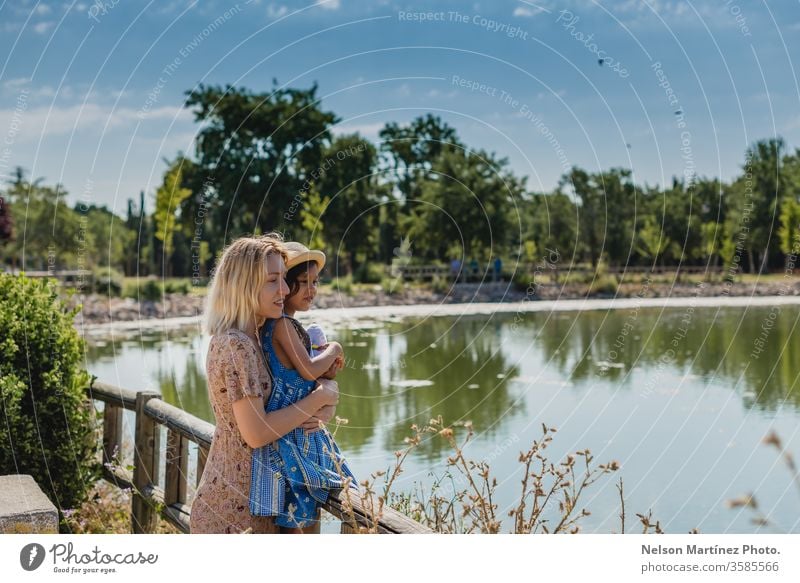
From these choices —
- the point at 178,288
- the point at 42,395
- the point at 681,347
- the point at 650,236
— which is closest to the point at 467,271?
the point at 650,236

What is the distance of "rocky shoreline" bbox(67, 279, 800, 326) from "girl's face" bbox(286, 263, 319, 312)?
1648 cm

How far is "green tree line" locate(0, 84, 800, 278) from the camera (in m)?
21.7

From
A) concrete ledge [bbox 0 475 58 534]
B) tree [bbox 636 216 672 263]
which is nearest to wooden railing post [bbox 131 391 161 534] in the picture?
concrete ledge [bbox 0 475 58 534]

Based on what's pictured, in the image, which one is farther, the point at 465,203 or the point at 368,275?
the point at 368,275

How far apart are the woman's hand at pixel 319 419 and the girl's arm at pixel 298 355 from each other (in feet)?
0.31

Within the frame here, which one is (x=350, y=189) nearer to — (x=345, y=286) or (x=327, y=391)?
(x=345, y=286)

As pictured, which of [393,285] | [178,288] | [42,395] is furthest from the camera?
[393,285]

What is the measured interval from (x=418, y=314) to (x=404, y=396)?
35.8ft

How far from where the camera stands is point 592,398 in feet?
33.3

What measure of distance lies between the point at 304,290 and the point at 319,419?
0.34 m

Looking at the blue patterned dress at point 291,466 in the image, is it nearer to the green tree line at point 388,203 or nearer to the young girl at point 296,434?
the young girl at point 296,434

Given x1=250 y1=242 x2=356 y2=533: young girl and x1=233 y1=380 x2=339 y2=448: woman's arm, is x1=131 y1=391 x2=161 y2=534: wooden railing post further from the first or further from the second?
x1=233 y1=380 x2=339 y2=448: woman's arm

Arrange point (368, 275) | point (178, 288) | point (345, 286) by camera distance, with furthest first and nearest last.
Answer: point (368, 275) → point (345, 286) → point (178, 288)
